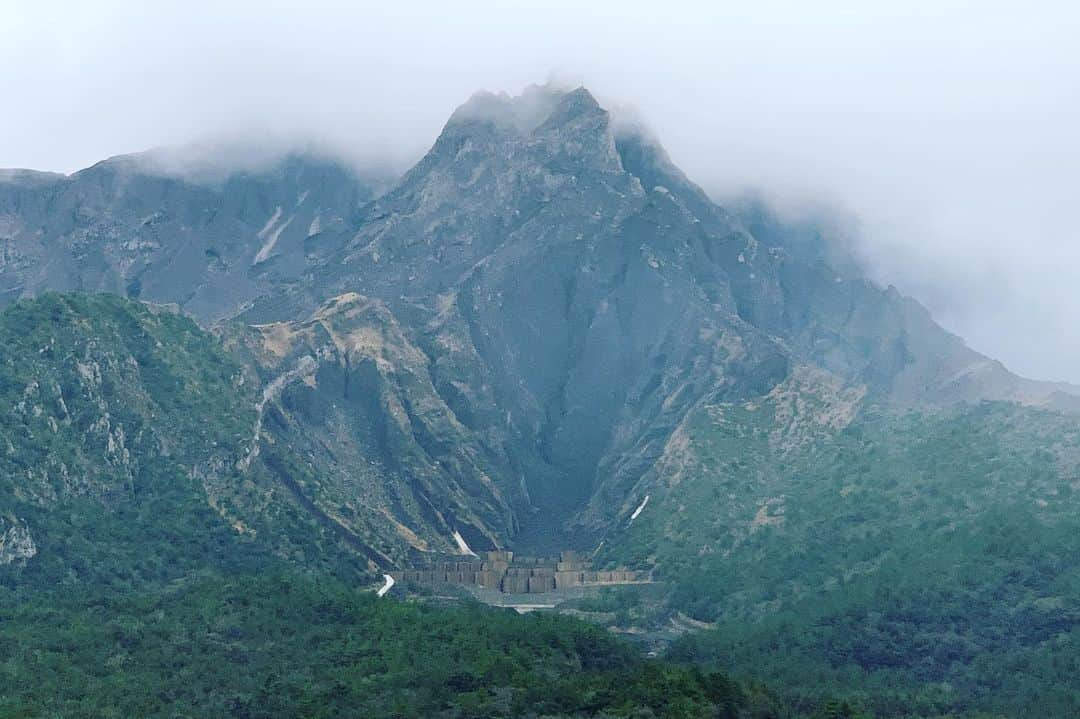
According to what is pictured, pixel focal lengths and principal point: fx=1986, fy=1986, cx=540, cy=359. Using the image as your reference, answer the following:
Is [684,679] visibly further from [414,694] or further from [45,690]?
[45,690]

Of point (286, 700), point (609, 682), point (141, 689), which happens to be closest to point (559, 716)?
point (609, 682)

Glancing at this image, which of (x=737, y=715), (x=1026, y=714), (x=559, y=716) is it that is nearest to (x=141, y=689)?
(x=559, y=716)

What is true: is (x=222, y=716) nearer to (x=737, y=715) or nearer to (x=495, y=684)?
(x=495, y=684)

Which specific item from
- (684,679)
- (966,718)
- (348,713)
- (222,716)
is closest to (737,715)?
(684,679)

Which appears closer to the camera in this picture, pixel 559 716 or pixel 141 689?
pixel 559 716

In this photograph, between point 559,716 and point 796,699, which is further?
point 796,699

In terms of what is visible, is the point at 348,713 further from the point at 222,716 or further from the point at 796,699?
the point at 796,699

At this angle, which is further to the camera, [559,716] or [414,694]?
[414,694]
